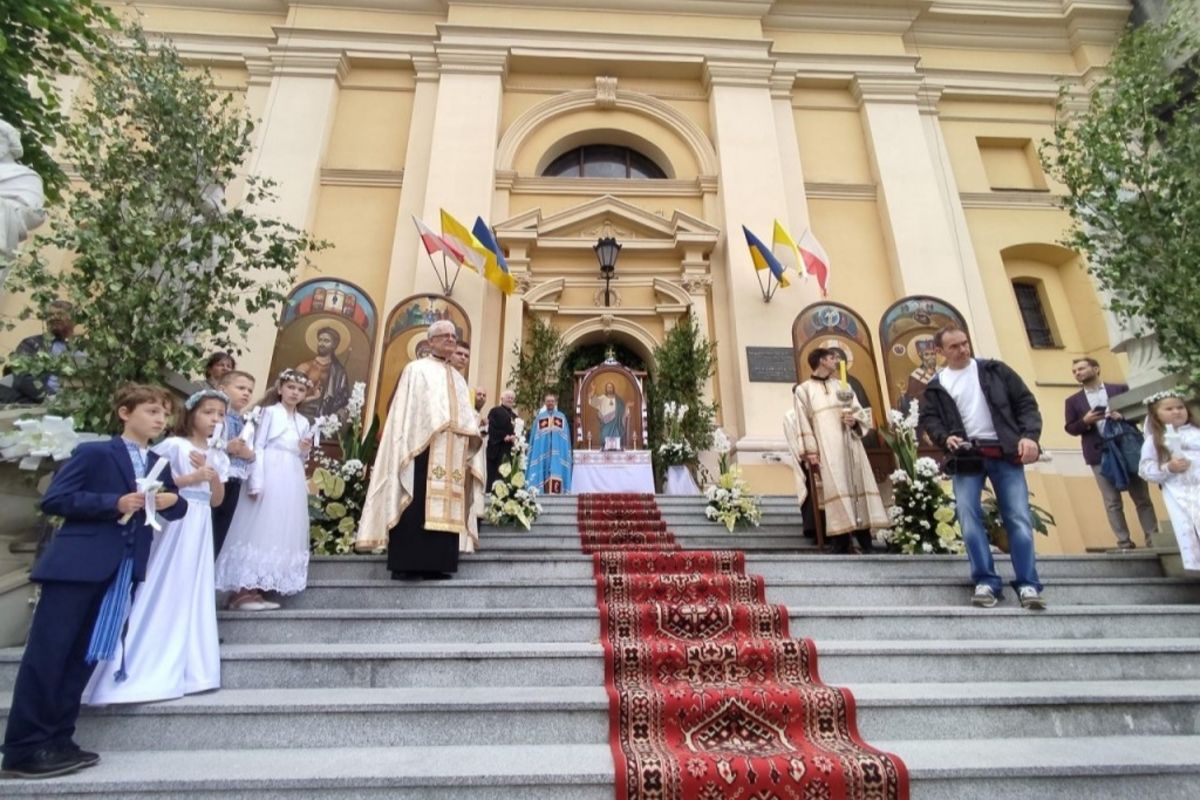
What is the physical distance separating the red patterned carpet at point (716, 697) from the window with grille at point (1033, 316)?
10386 mm

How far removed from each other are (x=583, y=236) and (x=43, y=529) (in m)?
8.83

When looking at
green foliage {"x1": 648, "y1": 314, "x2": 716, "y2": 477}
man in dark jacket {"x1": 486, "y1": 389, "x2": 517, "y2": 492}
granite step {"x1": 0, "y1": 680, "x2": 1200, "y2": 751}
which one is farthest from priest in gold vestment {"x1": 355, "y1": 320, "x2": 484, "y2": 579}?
green foliage {"x1": 648, "y1": 314, "x2": 716, "y2": 477}

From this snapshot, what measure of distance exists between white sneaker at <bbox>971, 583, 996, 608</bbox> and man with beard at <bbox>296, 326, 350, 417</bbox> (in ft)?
25.1

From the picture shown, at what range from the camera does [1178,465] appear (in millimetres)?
4137

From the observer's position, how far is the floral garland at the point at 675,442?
877cm

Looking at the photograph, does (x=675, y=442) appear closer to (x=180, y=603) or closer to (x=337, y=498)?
(x=337, y=498)

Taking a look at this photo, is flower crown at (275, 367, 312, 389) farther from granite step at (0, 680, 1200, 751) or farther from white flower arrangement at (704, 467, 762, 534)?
white flower arrangement at (704, 467, 762, 534)

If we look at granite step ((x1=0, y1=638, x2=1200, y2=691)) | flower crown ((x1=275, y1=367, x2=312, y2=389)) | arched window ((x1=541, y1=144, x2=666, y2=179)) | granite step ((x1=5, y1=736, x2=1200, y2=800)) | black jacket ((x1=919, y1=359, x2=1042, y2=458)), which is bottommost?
granite step ((x1=5, y1=736, x2=1200, y2=800))

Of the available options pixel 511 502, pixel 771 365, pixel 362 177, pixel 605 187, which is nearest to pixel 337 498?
pixel 511 502

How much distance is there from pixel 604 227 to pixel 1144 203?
764 centimetres

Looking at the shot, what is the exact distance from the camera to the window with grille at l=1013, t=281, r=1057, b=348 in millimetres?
11422

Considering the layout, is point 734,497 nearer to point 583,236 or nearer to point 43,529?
point 43,529

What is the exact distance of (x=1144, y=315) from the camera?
5066 millimetres

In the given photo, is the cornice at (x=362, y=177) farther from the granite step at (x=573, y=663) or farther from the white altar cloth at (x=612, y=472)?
the granite step at (x=573, y=663)
